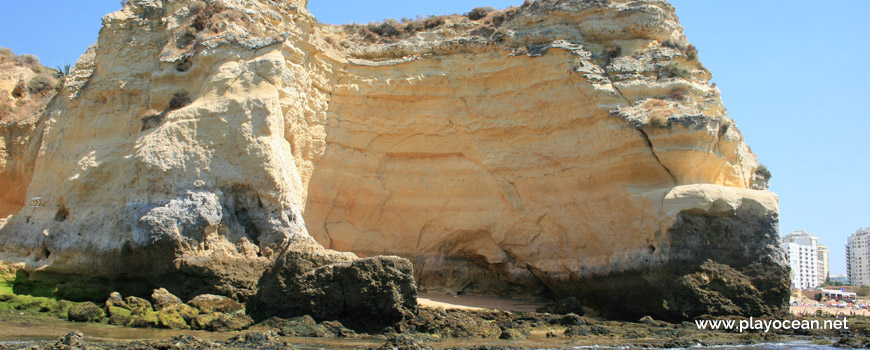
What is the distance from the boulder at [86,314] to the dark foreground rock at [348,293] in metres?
2.34

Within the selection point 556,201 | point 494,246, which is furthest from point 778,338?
point 494,246

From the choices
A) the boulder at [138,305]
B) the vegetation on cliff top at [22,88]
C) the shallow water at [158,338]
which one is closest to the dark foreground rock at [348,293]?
the shallow water at [158,338]

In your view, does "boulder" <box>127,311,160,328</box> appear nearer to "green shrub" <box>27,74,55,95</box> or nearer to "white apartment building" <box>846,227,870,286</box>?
"green shrub" <box>27,74,55,95</box>

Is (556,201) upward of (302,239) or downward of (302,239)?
upward

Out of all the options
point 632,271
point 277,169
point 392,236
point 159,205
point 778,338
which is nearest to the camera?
point 778,338

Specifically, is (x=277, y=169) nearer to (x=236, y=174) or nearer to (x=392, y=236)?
(x=236, y=174)

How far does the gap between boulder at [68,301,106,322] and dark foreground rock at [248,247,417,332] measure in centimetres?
234

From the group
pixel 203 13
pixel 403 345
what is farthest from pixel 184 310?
pixel 203 13

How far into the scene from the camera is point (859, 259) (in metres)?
65.1

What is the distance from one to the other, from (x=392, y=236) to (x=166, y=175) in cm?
615

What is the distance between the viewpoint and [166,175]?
40.5 ft

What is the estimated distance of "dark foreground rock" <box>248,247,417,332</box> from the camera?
10547 mm

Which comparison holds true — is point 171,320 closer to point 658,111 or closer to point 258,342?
point 258,342

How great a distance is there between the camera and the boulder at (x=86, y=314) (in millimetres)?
10445
